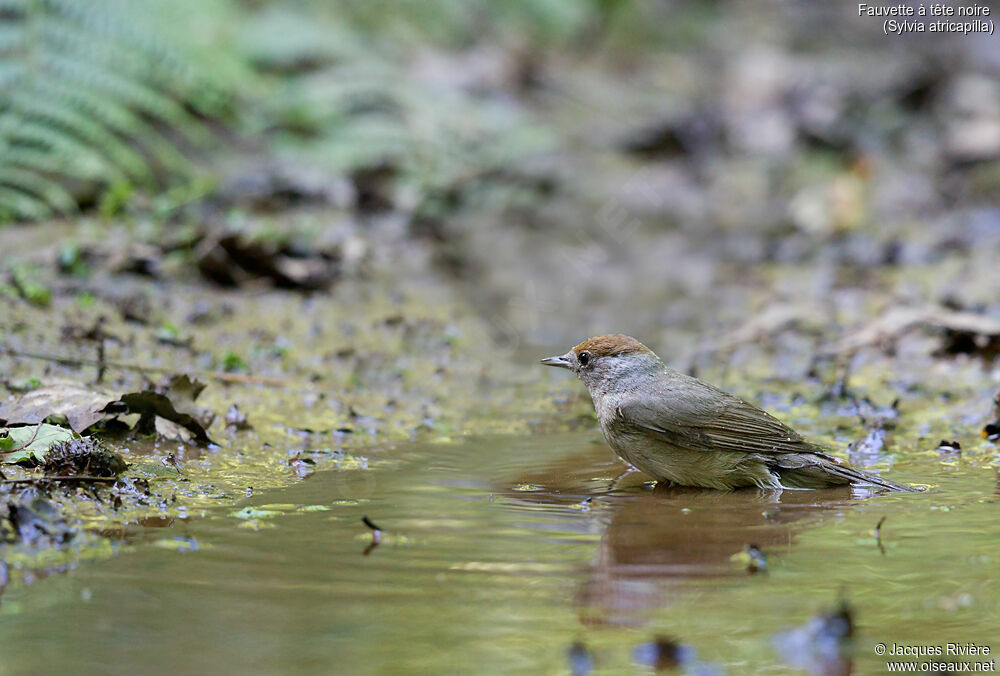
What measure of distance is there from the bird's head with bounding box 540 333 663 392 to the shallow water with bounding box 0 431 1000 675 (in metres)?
0.96

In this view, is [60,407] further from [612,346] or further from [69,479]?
[612,346]

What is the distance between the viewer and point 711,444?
4039mm

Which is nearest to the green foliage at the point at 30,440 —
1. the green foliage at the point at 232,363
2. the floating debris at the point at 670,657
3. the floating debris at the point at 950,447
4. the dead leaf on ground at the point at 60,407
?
the dead leaf on ground at the point at 60,407

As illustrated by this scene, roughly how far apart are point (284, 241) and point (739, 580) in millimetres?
5335

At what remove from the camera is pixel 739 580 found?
270cm

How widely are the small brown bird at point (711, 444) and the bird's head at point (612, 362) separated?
10.2 inches

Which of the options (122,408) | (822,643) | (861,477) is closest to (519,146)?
(122,408)

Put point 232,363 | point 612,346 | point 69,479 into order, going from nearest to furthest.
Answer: point 69,479 < point 612,346 < point 232,363

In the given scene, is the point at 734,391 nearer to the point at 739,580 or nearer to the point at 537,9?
the point at 739,580

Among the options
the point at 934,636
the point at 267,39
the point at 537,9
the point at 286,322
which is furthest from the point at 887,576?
the point at 537,9

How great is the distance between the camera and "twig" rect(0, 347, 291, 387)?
4977 millimetres

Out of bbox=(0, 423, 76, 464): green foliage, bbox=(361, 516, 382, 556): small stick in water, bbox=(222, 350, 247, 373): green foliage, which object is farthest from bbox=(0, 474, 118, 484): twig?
bbox=(222, 350, 247, 373): green foliage

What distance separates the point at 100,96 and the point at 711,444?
5.93 m

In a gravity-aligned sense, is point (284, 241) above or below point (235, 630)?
above
